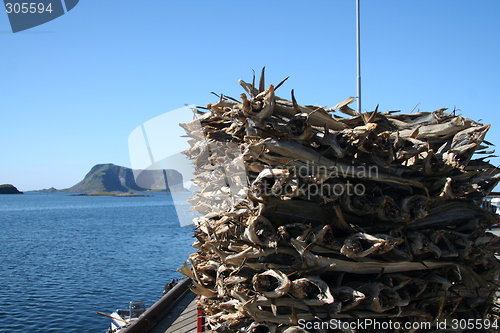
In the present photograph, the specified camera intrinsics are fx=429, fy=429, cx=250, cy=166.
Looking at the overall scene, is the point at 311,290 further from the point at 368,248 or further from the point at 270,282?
the point at 368,248

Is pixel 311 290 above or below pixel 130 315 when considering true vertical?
above

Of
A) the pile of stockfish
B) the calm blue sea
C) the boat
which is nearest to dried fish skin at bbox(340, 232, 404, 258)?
the pile of stockfish

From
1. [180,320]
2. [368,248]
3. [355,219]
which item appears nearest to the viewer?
[368,248]

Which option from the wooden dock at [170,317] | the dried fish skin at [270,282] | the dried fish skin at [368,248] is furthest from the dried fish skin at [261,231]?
the wooden dock at [170,317]

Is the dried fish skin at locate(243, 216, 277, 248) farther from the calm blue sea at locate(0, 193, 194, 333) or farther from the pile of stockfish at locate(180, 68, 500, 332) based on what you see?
the calm blue sea at locate(0, 193, 194, 333)

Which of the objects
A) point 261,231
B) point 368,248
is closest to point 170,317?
point 261,231

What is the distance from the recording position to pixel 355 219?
11.5 feet

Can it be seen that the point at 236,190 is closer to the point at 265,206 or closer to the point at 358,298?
the point at 265,206


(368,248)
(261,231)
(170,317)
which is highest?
(261,231)

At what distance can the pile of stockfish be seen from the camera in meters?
3.25

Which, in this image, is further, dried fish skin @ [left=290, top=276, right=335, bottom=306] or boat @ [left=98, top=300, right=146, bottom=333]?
boat @ [left=98, top=300, right=146, bottom=333]

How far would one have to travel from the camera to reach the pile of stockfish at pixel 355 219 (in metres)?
3.25

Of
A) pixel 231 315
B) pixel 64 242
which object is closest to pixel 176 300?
pixel 231 315

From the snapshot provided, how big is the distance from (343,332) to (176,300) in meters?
5.59
